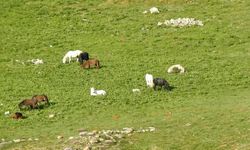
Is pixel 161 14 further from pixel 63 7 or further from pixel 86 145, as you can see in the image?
pixel 86 145

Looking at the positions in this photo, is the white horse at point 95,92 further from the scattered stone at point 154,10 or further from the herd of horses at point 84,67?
the scattered stone at point 154,10

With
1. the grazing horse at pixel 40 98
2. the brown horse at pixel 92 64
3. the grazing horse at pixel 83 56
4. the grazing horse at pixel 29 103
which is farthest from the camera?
the grazing horse at pixel 83 56

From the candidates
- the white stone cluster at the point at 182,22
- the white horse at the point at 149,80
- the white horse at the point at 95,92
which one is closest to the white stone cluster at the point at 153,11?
the white stone cluster at the point at 182,22

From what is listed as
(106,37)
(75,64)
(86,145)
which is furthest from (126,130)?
(106,37)

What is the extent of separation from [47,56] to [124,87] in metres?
9.88

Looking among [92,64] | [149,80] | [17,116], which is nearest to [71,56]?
[92,64]

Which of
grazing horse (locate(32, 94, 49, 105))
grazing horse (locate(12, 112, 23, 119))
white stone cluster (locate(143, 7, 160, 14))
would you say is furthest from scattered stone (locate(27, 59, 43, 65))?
white stone cluster (locate(143, 7, 160, 14))

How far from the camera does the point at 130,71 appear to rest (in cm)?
3600

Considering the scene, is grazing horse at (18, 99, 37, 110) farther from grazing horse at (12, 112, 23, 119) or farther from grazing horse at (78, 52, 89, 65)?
grazing horse at (78, 52, 89, 65)

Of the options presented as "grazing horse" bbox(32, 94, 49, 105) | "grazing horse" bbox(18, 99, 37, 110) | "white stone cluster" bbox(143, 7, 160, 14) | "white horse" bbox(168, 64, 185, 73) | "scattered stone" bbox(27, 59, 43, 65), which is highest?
"white stone cluster" bbox(143, 7, 160, 14)

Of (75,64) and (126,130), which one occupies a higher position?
(75,64)

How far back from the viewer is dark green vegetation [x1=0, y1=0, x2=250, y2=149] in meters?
25.2

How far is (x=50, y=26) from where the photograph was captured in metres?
47.8

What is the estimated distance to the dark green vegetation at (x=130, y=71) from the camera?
25203 mm
